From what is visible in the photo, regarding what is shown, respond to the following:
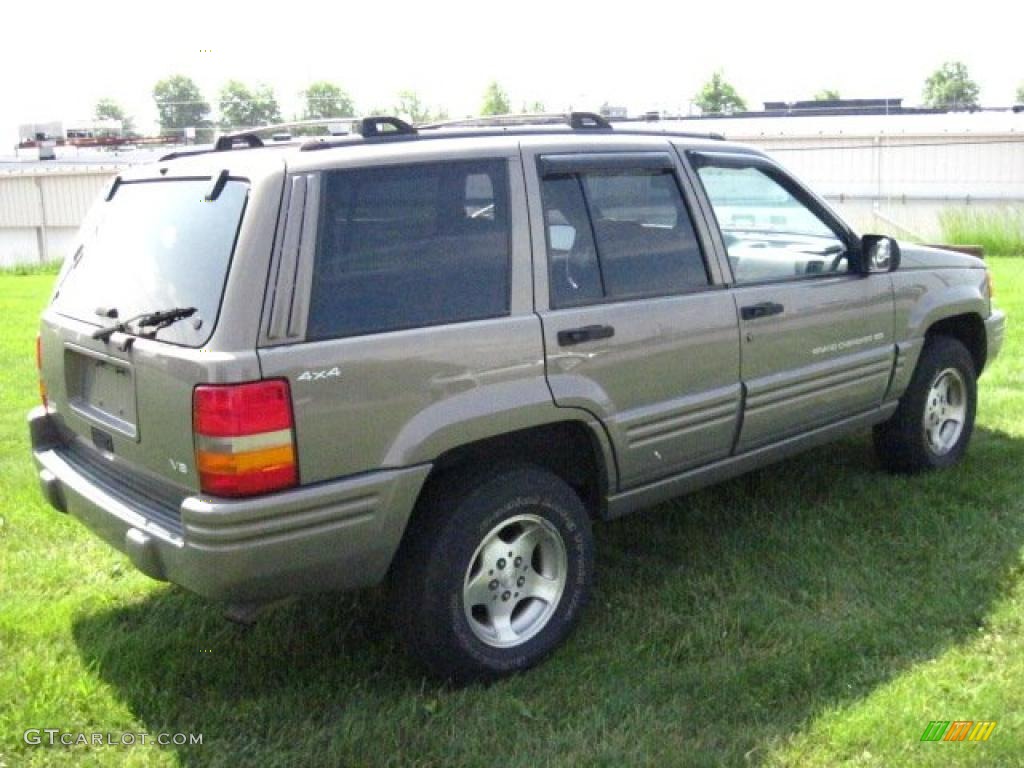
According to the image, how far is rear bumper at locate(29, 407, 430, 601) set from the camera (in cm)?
322

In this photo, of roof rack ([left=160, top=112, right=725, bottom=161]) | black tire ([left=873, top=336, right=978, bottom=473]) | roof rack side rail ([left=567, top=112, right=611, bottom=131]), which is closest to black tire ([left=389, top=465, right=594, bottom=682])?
roof rack ([left=160, top=112, right=725, bottom=161])

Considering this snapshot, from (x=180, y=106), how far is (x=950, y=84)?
7679cm

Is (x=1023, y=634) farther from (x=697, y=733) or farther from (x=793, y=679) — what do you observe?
(x=697, y=733)

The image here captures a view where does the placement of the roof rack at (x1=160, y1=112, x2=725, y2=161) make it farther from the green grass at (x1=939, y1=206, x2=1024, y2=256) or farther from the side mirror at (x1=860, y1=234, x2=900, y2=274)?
the green grass at (x1=939, y1=206, x2=1024, y2=256)

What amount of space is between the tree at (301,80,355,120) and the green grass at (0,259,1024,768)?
18975 millimetres

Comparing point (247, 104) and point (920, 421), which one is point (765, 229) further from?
point (247, 104)

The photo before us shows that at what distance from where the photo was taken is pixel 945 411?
589cm

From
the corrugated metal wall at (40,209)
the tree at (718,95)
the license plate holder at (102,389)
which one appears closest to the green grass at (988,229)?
the license plate holder at (102,389)

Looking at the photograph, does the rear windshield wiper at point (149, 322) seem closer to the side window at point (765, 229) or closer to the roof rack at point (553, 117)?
the roof rack at point (553, 117)

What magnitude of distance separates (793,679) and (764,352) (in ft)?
4.85

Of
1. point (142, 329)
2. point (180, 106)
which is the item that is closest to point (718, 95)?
point (180, 106)

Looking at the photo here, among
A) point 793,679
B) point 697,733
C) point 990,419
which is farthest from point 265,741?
point 990,419

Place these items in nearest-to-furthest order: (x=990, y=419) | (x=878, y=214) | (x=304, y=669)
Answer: (x=304, y=669)
(x=990, y=419)
(x=878, y=214)

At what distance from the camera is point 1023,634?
3.94 meters
